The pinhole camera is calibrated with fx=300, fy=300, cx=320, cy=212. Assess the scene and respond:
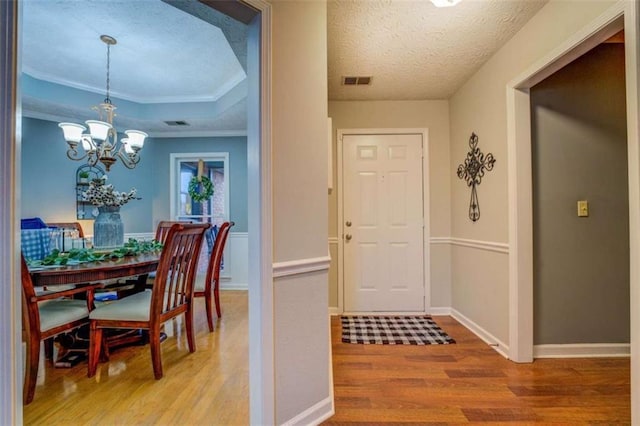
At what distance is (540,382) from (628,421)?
0.44 m

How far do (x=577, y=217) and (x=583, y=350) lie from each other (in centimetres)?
104

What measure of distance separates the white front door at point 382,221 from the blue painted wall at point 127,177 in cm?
194

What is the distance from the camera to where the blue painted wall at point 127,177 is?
384 cm

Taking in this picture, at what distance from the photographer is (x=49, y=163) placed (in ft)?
13.0

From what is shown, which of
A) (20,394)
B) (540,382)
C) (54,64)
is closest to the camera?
(20,394)

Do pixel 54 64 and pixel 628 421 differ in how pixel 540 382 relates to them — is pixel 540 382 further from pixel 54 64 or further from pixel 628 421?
pixel 54 64

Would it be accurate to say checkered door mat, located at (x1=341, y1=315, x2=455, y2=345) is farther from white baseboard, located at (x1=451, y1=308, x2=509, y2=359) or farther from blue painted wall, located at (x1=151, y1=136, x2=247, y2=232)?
blue painted wall, located at (x1=151, y1=136, x2=247, y2=232)

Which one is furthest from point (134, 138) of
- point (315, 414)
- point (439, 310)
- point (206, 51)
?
point (439, 310)

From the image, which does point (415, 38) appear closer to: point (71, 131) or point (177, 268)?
point (177, 268)

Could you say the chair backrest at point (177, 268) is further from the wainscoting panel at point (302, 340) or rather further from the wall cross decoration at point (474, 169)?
the wall cross decoration at point (474, 169)

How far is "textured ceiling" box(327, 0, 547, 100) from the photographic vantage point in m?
1.99

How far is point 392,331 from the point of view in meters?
2.93

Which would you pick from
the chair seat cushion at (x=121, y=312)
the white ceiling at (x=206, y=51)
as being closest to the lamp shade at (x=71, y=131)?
the white ceiling at (x=206, y=51)

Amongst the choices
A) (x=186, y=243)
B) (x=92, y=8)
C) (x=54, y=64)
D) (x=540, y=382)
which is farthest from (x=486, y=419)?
(x=54, y=64)
